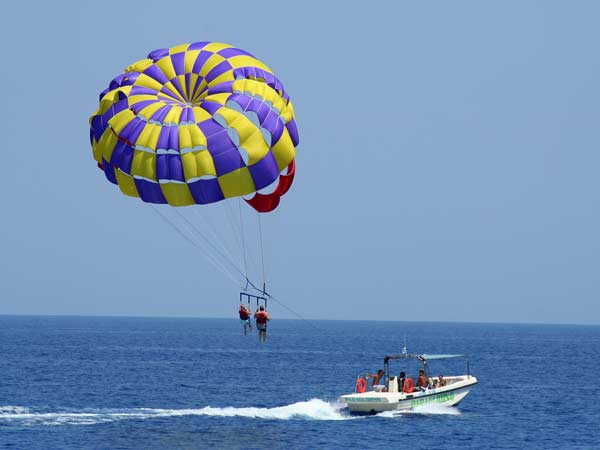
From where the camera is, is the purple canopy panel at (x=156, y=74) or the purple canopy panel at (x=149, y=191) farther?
the purple canopy panel at (x=156, y=74)

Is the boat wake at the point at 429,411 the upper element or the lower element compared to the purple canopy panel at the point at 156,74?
lower

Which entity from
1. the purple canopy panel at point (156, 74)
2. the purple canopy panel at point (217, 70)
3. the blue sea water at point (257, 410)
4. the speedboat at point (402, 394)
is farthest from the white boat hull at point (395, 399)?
the purple canopy panel at point (156, 74)

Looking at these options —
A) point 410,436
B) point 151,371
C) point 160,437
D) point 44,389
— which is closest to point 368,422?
point 410,436

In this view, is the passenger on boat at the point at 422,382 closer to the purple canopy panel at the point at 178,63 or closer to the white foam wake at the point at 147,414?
the white foam wake at the point at 147,414

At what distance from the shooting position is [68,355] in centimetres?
10819

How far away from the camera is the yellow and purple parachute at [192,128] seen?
35500mm

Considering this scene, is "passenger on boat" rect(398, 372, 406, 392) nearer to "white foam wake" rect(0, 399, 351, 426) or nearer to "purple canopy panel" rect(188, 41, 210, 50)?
"white foam wake" rect(0, 399, 351, 426)

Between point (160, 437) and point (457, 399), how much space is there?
1755 cm

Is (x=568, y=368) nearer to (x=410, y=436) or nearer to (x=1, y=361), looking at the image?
(x=1, y=361)

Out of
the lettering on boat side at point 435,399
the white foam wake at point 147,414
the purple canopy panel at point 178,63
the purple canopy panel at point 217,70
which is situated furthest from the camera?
the lettering on boat side at point 435,399

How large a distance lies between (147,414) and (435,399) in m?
14.0

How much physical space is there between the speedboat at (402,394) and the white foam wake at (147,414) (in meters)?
1.77

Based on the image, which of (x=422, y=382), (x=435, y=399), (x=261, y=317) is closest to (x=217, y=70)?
(x=261, y=317)

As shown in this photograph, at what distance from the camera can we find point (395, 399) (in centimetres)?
4975
